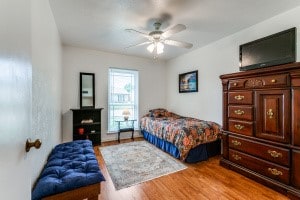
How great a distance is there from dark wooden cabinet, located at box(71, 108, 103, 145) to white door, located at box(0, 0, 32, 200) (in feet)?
10.3

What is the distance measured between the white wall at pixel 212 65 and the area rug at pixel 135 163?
149 cm

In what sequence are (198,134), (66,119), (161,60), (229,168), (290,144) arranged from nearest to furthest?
(290,144)
(229,168)
(198,134)
(66,119)
(161,60)

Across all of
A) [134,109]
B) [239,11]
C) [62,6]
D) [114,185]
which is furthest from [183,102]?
[62,6]

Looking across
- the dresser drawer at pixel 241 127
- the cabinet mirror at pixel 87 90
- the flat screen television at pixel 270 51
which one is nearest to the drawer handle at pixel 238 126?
the dresser drawer at pixel 241 127

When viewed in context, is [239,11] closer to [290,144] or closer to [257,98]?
[257,98]

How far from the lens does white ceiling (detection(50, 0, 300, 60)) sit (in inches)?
85.9

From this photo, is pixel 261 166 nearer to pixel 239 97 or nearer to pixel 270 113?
pixel 270 113

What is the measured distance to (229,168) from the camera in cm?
263

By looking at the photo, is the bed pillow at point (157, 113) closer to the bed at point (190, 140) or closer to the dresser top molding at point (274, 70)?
the bed at point (190, 140)

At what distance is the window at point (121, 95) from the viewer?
179 inches

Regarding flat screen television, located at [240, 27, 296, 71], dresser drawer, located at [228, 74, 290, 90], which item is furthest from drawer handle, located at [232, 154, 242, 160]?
flat screen television, located at [240, 27, 296, 71]

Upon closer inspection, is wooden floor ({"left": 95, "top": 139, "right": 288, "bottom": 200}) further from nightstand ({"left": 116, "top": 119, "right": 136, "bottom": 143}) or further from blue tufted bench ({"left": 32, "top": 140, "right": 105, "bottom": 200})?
nightstand ({"left": 116, "top": 119, "right": 136, "bottom": 143})

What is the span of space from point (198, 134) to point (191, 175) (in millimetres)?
791

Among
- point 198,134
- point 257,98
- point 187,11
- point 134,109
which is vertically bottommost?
point 198,134
